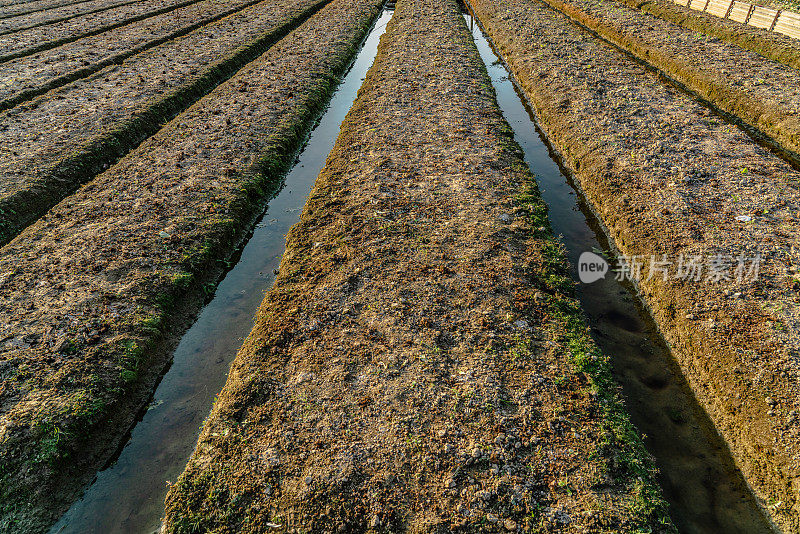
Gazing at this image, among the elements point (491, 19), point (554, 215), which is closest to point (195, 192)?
point (554, 215)

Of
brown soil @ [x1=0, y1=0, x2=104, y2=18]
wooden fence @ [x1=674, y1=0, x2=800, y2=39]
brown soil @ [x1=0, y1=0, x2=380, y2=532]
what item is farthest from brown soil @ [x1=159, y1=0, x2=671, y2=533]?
brown soil @ [x1=0, y1=0, x2=104, y2=18]

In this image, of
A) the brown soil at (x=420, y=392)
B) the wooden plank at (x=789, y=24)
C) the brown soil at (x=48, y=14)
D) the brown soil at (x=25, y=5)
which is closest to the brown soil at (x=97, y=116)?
the brown soil at (x=420, y=392)

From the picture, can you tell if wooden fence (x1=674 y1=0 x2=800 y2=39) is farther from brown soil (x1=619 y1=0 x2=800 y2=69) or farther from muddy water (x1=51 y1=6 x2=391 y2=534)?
muddy water (x1=51 y1=6 x2=391 y2=534)

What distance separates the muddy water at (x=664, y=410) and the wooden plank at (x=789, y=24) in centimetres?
2470

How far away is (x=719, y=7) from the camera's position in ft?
105

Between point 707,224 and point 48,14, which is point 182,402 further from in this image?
point 48,14

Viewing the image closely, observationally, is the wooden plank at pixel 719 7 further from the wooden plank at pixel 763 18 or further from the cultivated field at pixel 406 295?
the cultivated field at pixel 406 295

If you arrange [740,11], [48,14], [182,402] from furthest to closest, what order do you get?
[48,14]
[740,11]
[182,402]

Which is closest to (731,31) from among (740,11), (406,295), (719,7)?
(740,11)

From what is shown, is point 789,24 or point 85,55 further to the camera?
point 789,24

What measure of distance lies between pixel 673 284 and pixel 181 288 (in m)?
12.0

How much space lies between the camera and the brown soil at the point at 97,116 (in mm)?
14164

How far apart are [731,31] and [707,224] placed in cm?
2539

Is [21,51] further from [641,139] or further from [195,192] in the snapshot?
[641,139]
